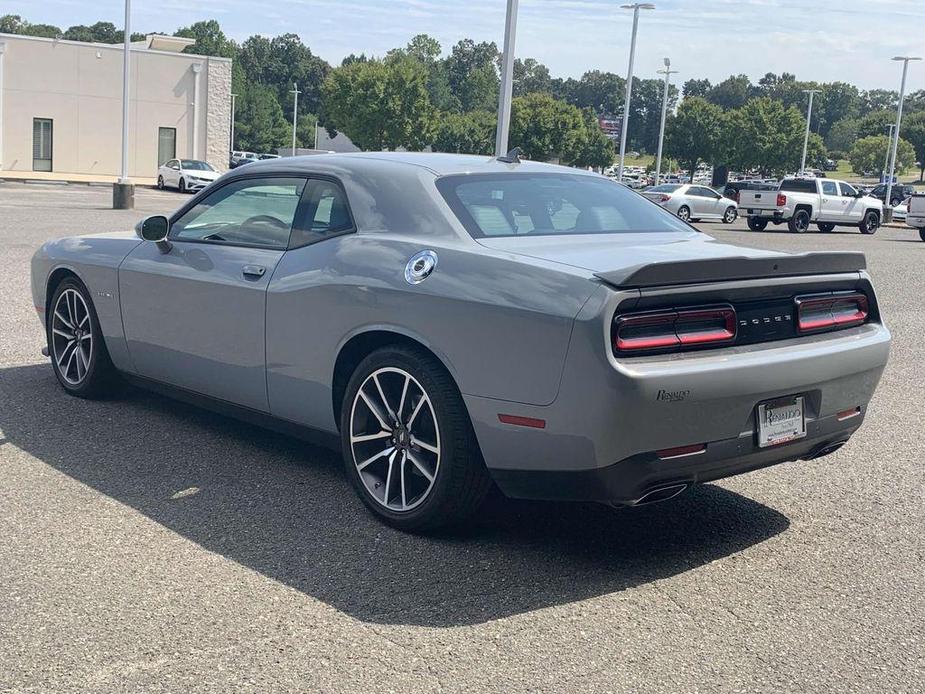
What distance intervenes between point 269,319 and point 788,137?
8598 centimetres

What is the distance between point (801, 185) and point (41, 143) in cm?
3310

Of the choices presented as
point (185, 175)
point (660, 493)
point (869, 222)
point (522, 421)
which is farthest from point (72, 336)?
point (185, 175)

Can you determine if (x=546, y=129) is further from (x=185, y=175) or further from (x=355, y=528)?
(x=355, y=528)

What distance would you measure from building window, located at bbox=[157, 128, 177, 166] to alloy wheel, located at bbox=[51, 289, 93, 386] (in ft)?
157

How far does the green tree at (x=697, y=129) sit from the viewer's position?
8462 cm

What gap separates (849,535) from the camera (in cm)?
475

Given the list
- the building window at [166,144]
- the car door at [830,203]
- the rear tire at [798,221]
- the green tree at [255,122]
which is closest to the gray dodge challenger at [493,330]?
the rear tire at [798,221]

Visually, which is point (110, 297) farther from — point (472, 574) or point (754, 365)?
point (754, 365)

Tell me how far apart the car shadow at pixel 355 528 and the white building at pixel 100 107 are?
47.1 metres

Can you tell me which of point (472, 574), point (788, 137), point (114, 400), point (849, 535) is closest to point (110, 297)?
point (114, 400)

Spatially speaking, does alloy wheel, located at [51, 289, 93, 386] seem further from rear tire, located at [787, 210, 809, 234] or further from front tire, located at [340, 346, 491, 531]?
rear tire, located at [787, 210, 809, 234]

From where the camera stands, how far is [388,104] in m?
79.6

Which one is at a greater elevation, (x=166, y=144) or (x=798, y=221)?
(x=166, y=144)

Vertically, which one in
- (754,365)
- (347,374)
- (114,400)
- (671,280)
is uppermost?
(671,280)
